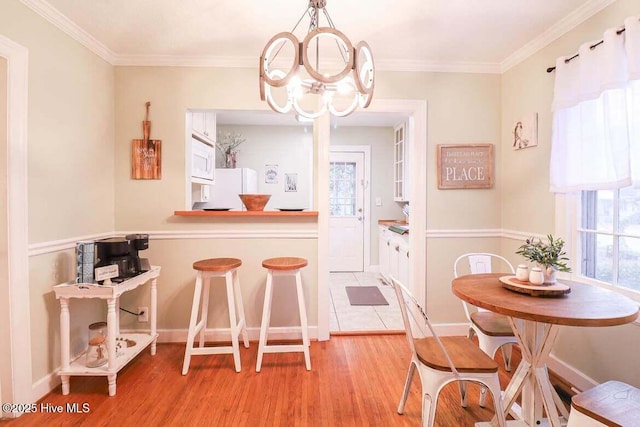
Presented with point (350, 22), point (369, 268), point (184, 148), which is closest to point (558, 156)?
point (350, 22)

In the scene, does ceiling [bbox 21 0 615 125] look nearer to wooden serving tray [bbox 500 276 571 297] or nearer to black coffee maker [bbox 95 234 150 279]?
black coffee maker [bbox 95 234 150 279]

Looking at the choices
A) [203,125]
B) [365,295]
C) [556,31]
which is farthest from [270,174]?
[556,31]

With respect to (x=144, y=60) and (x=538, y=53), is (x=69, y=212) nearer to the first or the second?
(x=144, y=60)

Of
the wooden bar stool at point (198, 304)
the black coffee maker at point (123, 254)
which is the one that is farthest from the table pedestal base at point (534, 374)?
the black coffee maker at point (123, 254)

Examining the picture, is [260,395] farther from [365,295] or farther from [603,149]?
[603,149]

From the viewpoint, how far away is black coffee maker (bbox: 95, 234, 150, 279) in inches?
80.0

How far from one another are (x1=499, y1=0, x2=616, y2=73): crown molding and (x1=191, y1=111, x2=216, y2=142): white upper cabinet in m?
2.52

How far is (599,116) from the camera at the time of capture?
1777 millimetres

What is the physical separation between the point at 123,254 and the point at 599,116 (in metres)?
2.97

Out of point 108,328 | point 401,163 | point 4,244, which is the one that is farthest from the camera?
point 401,163

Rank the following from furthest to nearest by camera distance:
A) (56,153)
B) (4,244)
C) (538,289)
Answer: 1. (56,153)
2. (4,244)
3. (538,289)

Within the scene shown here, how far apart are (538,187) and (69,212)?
327 cm

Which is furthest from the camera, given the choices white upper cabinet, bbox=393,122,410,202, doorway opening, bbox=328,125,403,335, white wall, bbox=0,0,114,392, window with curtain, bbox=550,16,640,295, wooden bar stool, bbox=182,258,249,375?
doorway opening, bbox=328,125,403,335

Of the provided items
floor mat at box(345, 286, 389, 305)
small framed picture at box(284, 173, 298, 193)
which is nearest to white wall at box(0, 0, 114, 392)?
floor mat at box(345, 286, 389, 305)
